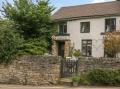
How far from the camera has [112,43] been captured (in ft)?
134

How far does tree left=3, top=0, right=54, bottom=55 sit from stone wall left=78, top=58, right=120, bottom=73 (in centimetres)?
852

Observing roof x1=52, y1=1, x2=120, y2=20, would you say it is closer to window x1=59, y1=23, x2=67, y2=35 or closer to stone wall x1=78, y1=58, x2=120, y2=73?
window x1=59, y1=23, x2=67, y2=35

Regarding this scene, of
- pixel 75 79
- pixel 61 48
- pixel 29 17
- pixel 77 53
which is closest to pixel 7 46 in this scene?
pixel 75 79

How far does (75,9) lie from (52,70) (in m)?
25.6

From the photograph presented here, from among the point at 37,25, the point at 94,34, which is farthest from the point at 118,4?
the point at 37,25

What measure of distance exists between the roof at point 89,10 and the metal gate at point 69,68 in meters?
17.8

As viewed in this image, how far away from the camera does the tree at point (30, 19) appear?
35469 millimetres

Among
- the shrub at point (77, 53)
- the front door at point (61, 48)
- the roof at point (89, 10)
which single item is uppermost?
the roof at point (89, 10)

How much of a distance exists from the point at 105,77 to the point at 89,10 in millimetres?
23395

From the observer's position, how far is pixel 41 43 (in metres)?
34.3

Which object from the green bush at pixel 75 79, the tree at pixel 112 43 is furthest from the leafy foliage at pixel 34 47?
the tree at pixel 112 43

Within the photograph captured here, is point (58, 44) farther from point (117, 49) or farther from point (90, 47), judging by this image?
point (117, 49)

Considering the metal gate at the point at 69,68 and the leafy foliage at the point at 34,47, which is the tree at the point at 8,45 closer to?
the leafy foliage at the point at 34,47

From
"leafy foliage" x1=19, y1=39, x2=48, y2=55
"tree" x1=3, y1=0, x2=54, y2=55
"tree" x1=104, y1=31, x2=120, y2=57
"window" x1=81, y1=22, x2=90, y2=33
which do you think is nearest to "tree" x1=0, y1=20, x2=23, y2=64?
"leafy foliage" x1=19, y1=39, x2=48, y2=55
